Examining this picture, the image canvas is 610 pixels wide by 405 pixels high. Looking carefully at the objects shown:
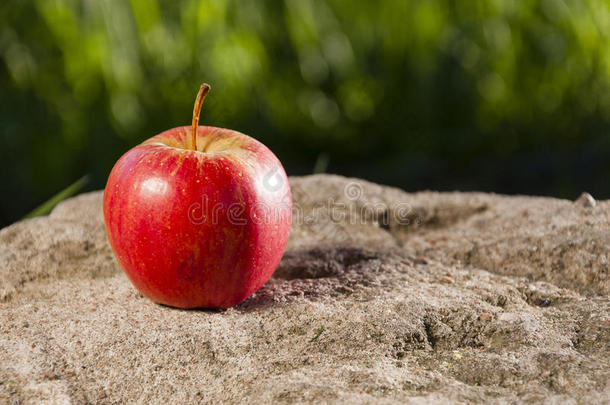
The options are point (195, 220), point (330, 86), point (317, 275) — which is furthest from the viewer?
point (330, 86)

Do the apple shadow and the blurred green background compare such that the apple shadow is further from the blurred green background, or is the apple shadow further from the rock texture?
the blurred green background

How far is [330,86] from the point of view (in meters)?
3.39

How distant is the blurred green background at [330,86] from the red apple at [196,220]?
4.84 feet

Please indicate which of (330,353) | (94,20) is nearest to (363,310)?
(330,353)

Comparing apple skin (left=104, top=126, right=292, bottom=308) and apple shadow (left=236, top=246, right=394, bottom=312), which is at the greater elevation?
apple skin (left=104, top=126, right=292, bottom=308)

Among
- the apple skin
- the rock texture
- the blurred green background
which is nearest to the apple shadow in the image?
the rock texture

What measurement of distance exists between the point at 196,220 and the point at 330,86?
1855mm

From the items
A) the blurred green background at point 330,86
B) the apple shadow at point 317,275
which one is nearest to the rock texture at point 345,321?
the apple shadow at point 317,275

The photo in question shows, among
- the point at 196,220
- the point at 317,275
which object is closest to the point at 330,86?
the point at 317,275

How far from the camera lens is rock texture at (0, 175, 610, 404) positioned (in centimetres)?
144

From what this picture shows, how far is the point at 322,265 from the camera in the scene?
220 cm

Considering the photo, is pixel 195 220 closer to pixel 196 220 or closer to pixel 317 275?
pixel 196 220

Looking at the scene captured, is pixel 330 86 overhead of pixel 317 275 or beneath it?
overhead

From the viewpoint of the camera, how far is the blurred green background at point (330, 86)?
317 centimetres
